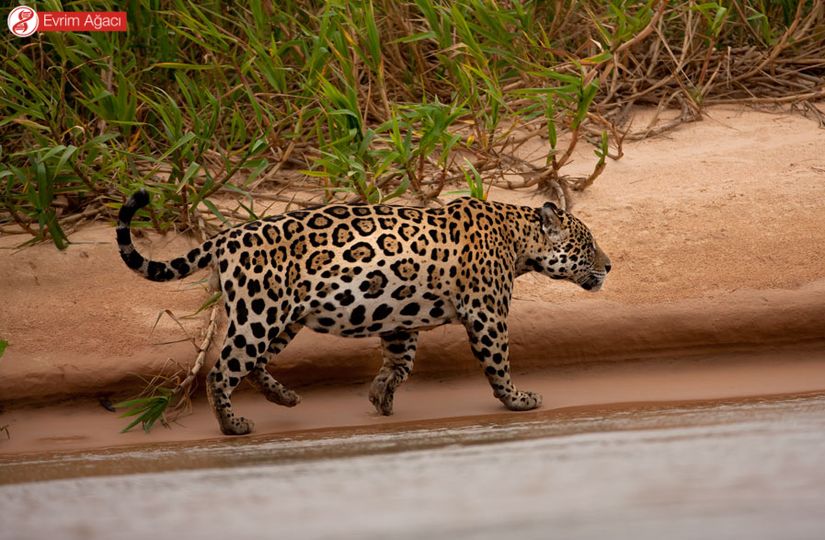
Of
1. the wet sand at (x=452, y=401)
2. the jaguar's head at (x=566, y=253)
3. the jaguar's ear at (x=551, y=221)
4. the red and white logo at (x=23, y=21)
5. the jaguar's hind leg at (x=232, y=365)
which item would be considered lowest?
the wet sand at (x=452, y=401)

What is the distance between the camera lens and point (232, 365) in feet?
18.6

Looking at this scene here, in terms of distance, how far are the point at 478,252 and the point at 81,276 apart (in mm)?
2285

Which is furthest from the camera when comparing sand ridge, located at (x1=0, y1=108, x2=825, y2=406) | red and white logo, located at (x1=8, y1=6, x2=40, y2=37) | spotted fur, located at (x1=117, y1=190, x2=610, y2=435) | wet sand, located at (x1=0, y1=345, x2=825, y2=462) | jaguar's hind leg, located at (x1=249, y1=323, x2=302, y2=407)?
red and white logo, located at (x1=8, y1=6, x2=40, y2=37)

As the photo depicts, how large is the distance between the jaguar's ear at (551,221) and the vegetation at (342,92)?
75 cm

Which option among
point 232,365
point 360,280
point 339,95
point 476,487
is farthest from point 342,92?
point 476,487

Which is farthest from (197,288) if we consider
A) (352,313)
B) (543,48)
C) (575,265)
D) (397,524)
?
(397,524)

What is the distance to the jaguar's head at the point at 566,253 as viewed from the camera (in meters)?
6.30

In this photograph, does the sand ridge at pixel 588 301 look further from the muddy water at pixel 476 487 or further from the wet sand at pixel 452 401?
the muddy water at pixel 476 487

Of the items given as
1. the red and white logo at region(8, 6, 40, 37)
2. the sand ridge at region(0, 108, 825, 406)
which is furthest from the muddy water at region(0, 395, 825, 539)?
the red and white logo at region(8, 6, 40, 37)

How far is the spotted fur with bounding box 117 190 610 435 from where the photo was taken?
5629mm

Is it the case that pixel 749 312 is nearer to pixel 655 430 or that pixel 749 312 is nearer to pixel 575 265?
pixel 575 265

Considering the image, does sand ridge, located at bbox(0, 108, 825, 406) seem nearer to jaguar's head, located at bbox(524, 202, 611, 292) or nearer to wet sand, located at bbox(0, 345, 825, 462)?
wet sand, located at bbox(0, 345, 825, 462)

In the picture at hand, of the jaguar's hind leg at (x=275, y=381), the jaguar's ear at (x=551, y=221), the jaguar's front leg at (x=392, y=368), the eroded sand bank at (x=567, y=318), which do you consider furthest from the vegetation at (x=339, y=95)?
the jaguar's front leg at (x=392, y=368)

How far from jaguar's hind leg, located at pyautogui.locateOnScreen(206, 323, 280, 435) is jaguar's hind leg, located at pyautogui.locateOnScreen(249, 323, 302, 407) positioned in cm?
21
